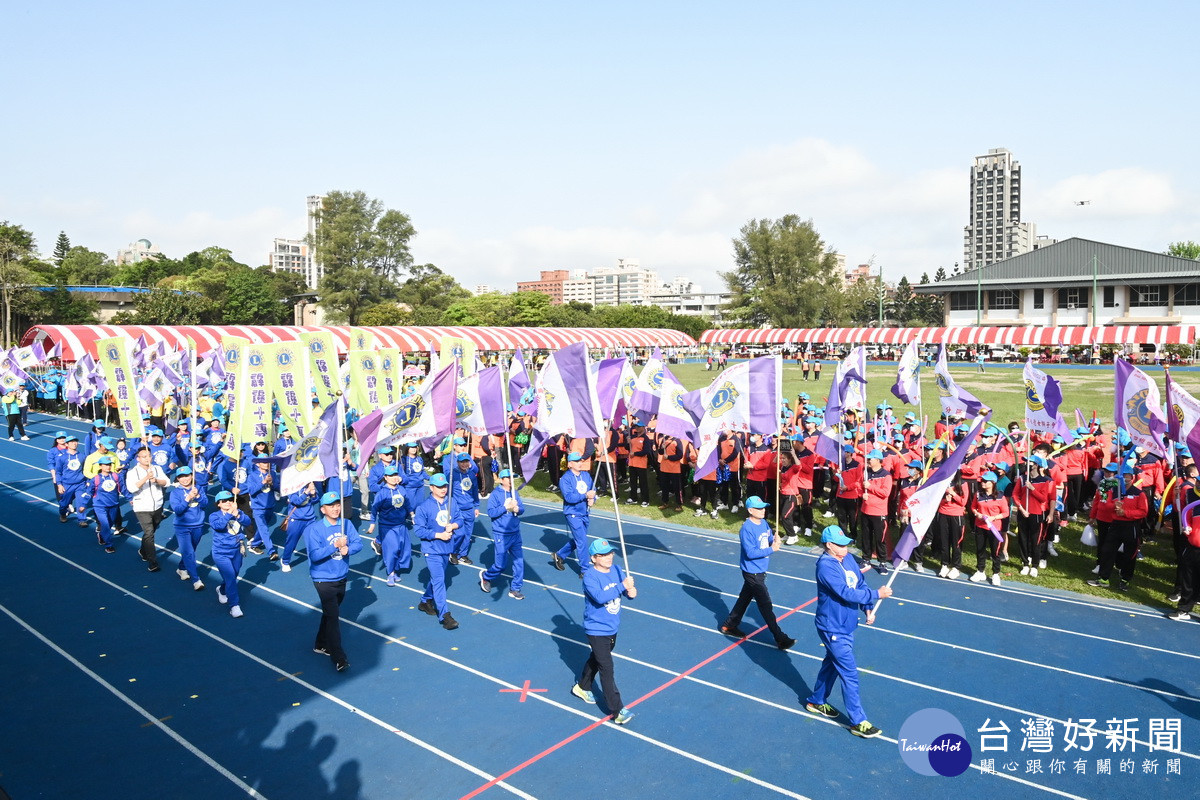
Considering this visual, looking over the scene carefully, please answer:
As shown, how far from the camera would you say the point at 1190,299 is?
67.1 meters

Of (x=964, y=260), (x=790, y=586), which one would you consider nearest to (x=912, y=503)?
(x=790, y=586)

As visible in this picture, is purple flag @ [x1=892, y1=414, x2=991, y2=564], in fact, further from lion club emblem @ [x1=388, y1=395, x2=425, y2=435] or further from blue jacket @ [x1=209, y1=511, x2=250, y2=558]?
blue jacket @ [x1=209, y1=511, x2=250, y2=558]

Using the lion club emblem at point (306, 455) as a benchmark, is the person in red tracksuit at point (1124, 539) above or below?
below

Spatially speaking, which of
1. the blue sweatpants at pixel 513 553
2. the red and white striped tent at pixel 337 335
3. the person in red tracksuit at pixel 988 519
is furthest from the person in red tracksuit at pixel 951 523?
the red and white striped tent at pixel 337 335

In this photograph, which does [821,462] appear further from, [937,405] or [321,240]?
[321,240]

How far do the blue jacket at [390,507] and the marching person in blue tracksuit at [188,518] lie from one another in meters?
2.54

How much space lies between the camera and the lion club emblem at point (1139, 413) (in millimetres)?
11310

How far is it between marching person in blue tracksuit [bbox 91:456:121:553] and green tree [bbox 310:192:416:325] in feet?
190

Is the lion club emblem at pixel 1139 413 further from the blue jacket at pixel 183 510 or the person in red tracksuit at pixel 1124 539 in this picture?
the blue jacket at pixel 183 510

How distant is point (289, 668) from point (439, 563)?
81.5 inches

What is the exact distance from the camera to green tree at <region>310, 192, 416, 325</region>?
231ft

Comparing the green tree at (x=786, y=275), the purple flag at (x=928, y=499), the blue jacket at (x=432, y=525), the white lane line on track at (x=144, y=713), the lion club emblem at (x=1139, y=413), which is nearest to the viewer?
the white lane line on track at (x=144, y=713)

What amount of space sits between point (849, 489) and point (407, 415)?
708 cm

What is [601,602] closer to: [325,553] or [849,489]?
[325,553]
